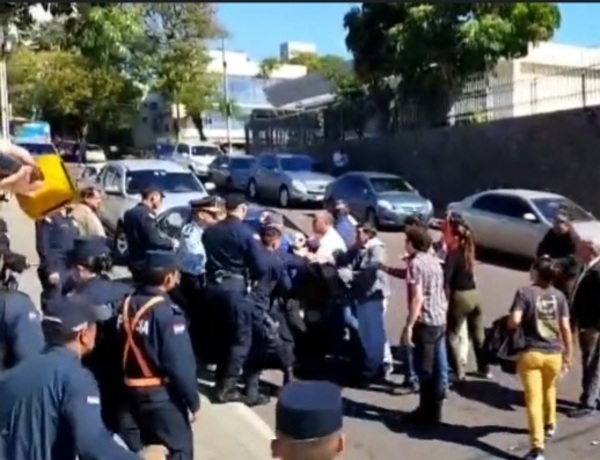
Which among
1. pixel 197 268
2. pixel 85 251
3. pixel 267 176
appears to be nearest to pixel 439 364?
pixel 197 268

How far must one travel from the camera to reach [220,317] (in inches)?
362

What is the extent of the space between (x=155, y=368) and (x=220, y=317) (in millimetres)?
3218

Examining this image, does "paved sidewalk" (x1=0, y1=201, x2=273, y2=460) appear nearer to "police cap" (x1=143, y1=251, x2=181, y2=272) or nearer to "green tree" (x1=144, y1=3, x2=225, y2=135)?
"police cap" (x1=143, y1=251, x2=181, y2=272)

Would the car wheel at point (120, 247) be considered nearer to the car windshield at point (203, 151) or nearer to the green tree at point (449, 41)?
the green tree at point (449, 41)

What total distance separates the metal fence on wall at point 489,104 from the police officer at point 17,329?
72.3ft

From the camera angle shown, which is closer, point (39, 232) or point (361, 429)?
point (361, 429)

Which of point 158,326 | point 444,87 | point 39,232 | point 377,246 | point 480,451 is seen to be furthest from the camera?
point 444,87

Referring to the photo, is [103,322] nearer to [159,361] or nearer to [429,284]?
[159,361]

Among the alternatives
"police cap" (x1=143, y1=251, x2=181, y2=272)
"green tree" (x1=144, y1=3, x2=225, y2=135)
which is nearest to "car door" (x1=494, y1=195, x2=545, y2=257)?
"police cap" (x1=143, y1=251, x2=181, y2=272)

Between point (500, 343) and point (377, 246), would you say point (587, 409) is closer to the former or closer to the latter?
point (500, 343)

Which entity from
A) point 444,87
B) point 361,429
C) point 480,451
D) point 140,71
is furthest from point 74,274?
point 140,71

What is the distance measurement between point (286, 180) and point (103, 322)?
23.9 m

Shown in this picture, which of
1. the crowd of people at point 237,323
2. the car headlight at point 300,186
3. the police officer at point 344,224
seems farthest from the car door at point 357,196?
the crowd of people at point 237,323

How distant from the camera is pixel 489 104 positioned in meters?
30.2
